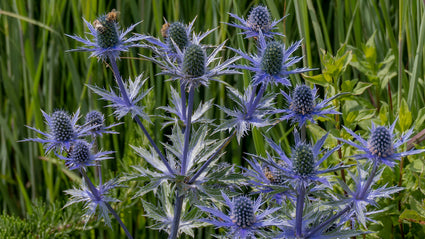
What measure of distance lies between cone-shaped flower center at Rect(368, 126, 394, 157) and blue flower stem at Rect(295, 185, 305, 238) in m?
0.22

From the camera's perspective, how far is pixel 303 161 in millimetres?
1374

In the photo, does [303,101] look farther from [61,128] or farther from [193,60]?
[61,128]

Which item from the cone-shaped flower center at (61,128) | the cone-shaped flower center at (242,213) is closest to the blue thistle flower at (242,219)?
the cone-shaped flower center at (242,213)

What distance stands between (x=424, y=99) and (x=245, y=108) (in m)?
1.48

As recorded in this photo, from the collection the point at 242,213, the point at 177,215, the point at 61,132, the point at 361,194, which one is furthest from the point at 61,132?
the point at 361,194

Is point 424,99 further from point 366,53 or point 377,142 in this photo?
point 377,142

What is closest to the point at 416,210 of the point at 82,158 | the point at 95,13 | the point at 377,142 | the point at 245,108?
the point at 377,142

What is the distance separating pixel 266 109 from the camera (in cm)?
167

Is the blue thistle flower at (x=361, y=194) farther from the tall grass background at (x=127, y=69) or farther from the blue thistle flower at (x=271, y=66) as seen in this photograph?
the tall grass background at (x=127, y=69)

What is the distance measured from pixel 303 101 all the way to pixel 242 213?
39cm

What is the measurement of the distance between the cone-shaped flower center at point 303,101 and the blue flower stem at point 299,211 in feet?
0.82

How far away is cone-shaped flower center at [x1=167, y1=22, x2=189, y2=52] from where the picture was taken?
1.63 m

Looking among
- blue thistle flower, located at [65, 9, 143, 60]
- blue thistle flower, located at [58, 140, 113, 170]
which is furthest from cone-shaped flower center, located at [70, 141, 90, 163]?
blue thistle flower, located at [65, 9, 143, 60]

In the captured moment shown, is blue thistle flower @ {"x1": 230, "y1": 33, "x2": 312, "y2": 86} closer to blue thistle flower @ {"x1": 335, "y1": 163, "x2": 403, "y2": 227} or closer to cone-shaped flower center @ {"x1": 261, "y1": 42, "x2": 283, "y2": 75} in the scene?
cone-shaped flower center @ {"x1": 261, "y1": 42, "x2": 283, "y2": 75}
